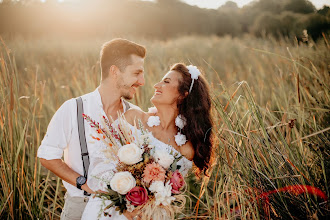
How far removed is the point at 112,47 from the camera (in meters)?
2.85

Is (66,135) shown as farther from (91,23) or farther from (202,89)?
(91,23)

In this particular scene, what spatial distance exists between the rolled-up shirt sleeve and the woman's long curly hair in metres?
1.05

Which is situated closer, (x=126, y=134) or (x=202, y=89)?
(x=126, y=134)

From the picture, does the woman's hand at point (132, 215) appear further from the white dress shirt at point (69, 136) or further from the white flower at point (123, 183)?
the white dress shirt at point (69, 136)

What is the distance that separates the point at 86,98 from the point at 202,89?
1145 millimetres

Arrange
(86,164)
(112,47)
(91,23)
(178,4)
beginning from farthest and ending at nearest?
(178,4) < (91,23) < (112,47) < (86,164)

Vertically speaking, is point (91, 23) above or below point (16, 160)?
above

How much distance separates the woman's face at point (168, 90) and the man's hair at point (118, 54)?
1.65ft

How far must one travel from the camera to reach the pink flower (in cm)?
179

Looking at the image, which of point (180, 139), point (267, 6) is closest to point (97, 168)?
point (180, 139)

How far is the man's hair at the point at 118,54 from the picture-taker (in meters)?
2.78

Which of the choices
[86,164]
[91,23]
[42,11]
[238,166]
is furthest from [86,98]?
[42,11]

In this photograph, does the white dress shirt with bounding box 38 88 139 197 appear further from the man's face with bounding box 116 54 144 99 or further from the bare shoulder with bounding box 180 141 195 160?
the bare shoulder with bounding box 180 141 195 160

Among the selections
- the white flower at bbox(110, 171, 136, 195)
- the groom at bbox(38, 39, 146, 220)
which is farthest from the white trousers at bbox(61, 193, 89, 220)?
the white flower at bbox(110, 171, 136, 195)
